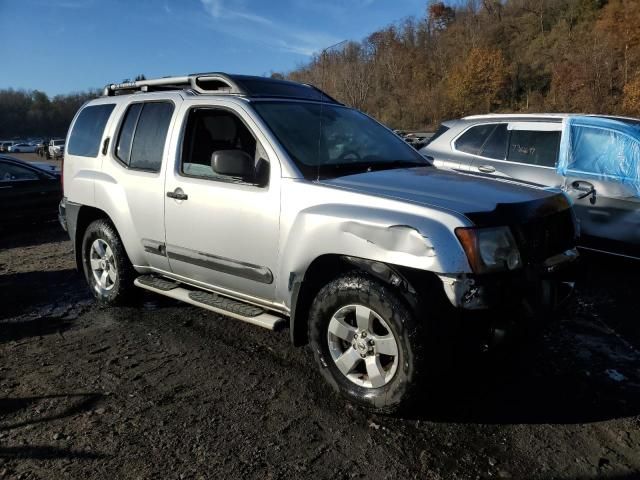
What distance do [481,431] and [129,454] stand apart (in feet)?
6.22

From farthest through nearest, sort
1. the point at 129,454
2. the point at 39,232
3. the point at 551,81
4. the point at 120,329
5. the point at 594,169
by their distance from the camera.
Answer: the point at 551,81
the point at 39,232
the point at 594,169
the point at 120,329
the point at 129,454

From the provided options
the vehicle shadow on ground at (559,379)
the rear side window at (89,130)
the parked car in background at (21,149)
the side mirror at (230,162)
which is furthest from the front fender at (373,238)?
the parked car in background at (21,149)

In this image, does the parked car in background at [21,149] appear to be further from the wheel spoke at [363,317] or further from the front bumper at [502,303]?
the front bumper at [502,303]

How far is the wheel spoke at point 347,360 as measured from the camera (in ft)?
10.2

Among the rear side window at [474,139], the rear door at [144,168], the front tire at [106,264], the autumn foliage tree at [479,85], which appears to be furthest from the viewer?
the autumn foliage tree at [479,85]

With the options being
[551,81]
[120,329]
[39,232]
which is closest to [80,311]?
[120,329]

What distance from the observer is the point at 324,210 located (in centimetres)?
318

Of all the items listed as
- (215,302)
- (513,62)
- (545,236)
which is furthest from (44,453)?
(513,62)

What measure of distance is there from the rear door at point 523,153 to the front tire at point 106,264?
3952 mm

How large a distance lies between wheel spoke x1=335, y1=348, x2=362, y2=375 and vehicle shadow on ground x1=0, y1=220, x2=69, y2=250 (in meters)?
6.99

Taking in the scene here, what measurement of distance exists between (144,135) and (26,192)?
5878 mm

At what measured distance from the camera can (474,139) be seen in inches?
264

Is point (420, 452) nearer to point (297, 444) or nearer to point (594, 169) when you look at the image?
point (297, 444)

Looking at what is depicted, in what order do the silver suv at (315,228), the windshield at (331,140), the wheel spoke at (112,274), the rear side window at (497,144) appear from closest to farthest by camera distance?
the silver suv at (315,228) < the windshield at (331,140) < the wheel spoke at (112,274) < the rear side window at (497,144)
